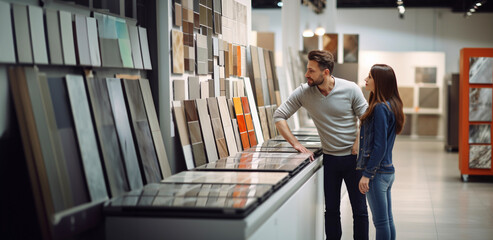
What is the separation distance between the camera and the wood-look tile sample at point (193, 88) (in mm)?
4602

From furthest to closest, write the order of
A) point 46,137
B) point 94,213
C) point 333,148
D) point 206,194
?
point 333,148
point 206,194
point 94,213
point 46,137

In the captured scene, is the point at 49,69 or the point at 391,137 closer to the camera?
the point at 49,69

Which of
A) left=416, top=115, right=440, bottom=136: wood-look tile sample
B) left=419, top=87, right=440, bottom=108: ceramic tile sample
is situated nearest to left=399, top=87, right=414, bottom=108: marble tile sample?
left=419, top=87, right=440, bottom=108: ceramic tile sample

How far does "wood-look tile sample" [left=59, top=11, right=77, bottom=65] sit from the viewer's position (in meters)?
3.02

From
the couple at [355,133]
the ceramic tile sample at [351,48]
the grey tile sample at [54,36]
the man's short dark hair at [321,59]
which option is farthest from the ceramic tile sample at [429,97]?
the grey tile sample at [54,36]

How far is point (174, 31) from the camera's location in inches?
168

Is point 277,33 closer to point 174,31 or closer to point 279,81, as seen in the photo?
point 279,81

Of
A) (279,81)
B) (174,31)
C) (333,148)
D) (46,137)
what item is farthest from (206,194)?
(279,81)

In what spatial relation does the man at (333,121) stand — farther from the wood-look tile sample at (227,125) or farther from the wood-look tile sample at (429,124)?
the wood-look tile sample at (429,124)

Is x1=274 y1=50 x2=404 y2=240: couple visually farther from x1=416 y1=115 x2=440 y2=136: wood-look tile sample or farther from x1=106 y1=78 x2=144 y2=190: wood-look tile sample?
x1=416 y1=115 x2=440 y2=136: wood-look tile sample

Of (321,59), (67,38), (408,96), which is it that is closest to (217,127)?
(321,59)

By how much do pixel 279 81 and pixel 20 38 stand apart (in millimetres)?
6358

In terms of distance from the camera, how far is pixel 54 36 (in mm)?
2959

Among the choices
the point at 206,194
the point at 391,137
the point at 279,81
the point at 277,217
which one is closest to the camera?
the point at 206,194
